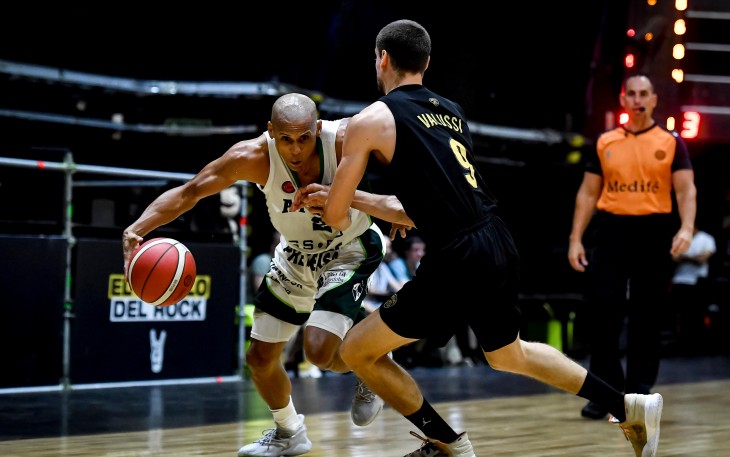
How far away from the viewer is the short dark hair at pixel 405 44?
12.5ft

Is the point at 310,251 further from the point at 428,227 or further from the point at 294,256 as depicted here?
the point at 428,227

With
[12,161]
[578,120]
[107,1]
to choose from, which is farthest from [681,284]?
[12,161]

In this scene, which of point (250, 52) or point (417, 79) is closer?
point (417, 79)

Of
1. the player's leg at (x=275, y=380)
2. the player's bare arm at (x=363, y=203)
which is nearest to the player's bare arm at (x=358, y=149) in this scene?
the player's bare arm at (x=363, y=203)

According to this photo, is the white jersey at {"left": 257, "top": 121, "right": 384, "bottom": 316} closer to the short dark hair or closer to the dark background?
the short dark hair

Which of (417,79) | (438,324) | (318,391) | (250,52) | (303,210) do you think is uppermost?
(250,52)

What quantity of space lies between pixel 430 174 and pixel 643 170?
8.98 feet

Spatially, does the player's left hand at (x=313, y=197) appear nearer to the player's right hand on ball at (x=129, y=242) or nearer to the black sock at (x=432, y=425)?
the player's right hand on ball at (x=129, y=242)

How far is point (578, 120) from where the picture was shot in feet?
46.3

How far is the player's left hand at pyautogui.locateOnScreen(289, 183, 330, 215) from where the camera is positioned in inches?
152

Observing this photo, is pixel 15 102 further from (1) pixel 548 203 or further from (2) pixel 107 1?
(1) pixel 548 203

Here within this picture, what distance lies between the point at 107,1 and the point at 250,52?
156 cm

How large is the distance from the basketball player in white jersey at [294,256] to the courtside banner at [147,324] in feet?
10.7

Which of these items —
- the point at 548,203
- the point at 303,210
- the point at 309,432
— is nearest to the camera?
the point at 303,210
